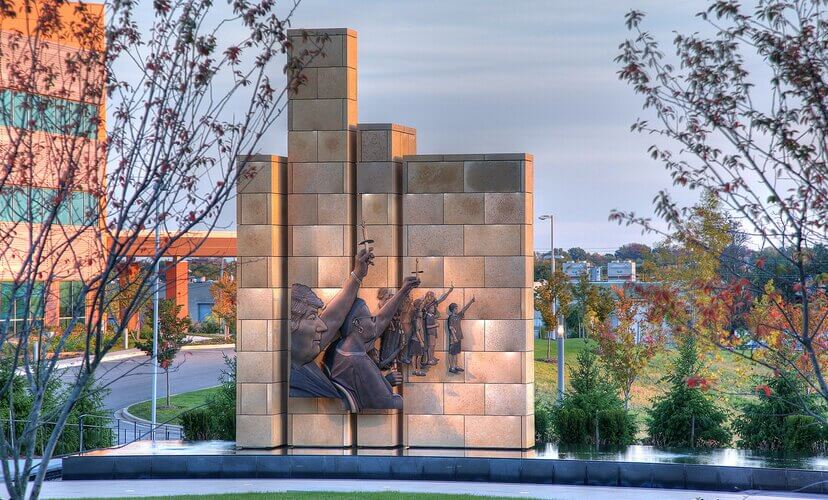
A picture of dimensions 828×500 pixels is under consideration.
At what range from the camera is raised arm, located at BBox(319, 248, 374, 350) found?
20656 millimetres

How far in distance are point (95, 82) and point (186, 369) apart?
41091 mm

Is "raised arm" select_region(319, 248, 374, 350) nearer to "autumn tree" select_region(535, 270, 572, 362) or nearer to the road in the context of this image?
"autumn tree" select_region(535, 270, 572, 362)

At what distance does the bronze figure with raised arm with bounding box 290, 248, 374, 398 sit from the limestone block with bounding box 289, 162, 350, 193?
1.37m

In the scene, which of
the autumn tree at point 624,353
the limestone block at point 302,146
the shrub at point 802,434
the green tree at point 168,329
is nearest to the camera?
the limestone block at point 302,146

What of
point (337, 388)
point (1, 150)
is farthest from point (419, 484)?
point (1, 150)

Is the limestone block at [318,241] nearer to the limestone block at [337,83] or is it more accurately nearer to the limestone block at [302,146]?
the limestone block at [302,146]

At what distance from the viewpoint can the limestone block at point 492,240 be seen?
20797 millimetres

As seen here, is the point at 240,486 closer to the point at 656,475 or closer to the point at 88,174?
the point at 656,475

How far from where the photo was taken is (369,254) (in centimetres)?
2064

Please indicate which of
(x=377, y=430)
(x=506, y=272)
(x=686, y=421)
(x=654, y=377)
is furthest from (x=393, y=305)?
(x=654, y=377)

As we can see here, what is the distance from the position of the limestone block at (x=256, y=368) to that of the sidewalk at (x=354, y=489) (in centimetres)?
194

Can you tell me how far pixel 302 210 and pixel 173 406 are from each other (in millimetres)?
19683

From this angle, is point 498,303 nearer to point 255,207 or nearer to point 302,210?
point 302,210

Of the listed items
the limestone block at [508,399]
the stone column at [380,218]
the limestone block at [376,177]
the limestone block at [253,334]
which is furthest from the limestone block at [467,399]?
the limestone block at [376,177]
